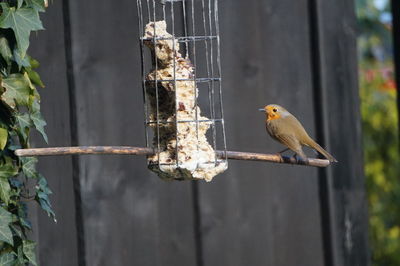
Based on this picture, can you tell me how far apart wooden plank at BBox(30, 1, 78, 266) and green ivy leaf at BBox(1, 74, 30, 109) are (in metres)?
0.67

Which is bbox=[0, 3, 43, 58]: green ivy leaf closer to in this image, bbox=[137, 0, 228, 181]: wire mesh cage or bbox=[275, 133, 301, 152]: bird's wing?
bbox=[137, 0, 228, 181]: wire mesh cage

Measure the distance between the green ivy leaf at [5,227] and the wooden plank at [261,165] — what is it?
4.93 ft

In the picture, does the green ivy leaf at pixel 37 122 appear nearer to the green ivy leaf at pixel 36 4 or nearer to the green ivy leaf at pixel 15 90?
the green ivy leaf at pixel 15 90

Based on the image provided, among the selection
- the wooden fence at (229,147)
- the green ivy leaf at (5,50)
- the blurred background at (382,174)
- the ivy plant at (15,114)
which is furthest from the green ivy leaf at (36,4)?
the blurred background at (382,174)

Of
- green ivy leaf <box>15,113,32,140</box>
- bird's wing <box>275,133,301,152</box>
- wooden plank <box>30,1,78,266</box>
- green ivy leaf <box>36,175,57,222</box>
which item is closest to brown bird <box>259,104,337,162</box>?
bird's wing <box>275,133,301,152</box>

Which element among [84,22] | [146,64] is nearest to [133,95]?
[146,64]

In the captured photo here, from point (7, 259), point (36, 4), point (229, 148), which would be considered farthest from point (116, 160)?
point (36, 4)

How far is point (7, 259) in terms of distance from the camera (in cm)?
284

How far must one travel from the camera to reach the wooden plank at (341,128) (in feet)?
14.7

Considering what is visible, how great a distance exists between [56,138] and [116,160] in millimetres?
365

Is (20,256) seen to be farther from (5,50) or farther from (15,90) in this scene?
(5,50)

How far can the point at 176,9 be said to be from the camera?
3904mm

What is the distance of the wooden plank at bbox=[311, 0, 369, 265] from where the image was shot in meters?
4.49

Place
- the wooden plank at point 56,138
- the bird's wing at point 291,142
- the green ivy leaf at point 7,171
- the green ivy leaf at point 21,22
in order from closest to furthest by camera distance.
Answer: the green ivy leaf at point 21,22
the green ivy leaf at point 7,171
the wooden plank at point 56,138
the bird's wing at point 291,142
